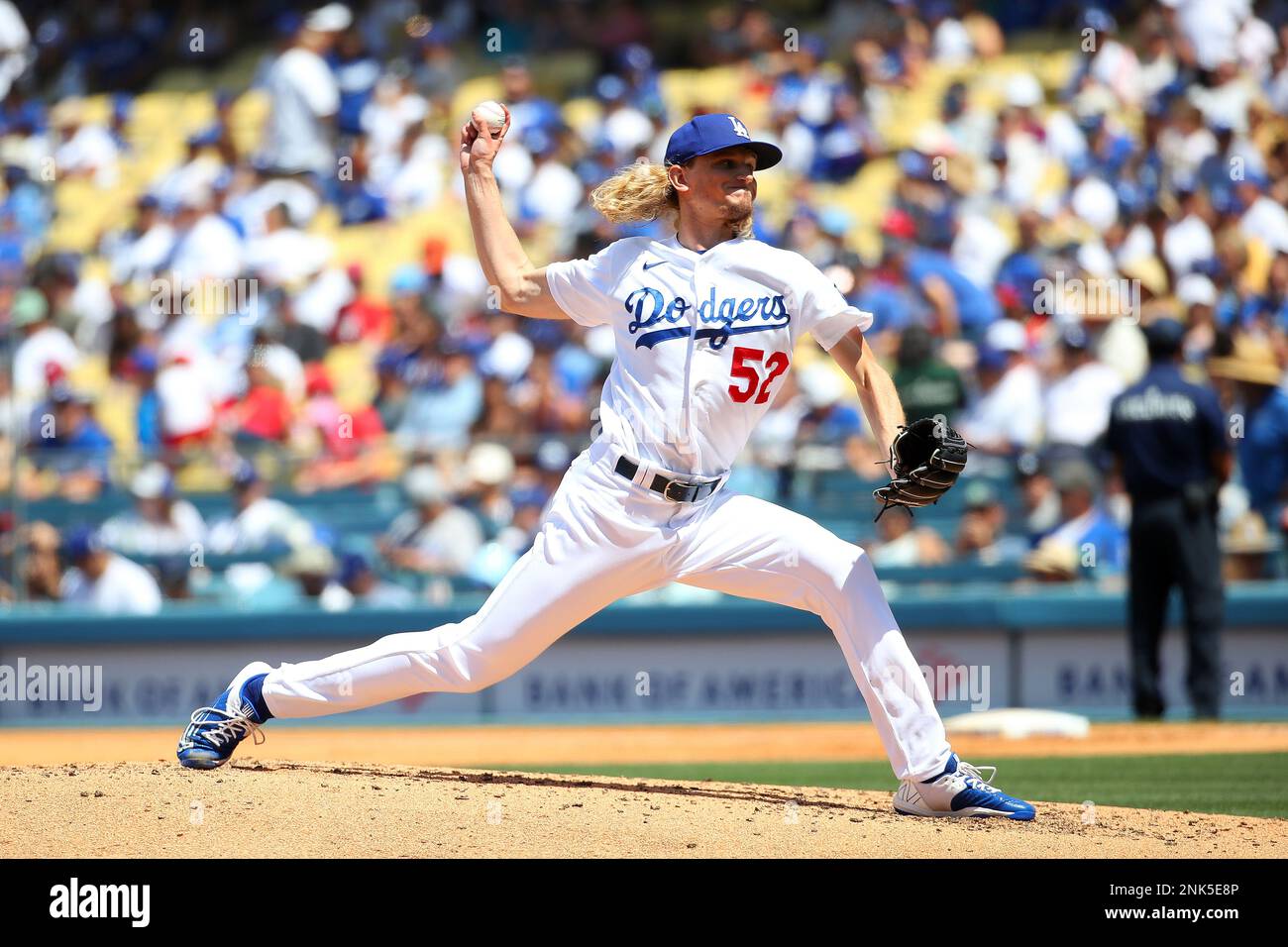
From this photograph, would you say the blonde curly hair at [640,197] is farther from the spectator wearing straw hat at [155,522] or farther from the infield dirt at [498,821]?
the spectator wearing straw hat at [155,522]

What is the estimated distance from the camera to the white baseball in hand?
534 centimetres

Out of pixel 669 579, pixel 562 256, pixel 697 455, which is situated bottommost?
pixel 669 579

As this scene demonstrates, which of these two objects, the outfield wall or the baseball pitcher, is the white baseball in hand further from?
the outfield wall

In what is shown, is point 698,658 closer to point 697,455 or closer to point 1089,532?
point 1089,532

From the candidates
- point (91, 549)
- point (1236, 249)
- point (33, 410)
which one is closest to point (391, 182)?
point (33, 410)

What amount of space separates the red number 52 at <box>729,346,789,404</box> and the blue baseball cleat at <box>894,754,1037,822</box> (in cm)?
124

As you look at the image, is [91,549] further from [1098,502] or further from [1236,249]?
[1236,249]

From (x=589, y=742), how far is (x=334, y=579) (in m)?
2.64

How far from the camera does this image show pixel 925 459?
5.22 m

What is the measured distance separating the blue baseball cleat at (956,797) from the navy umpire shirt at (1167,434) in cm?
453

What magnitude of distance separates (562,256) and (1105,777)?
22.3 ft

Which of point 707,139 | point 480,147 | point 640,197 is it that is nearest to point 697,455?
point 640,197

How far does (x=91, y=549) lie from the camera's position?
11.4 m

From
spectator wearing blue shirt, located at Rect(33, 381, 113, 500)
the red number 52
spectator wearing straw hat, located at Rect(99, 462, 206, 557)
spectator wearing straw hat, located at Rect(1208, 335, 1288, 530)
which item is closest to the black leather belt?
the red number 52
